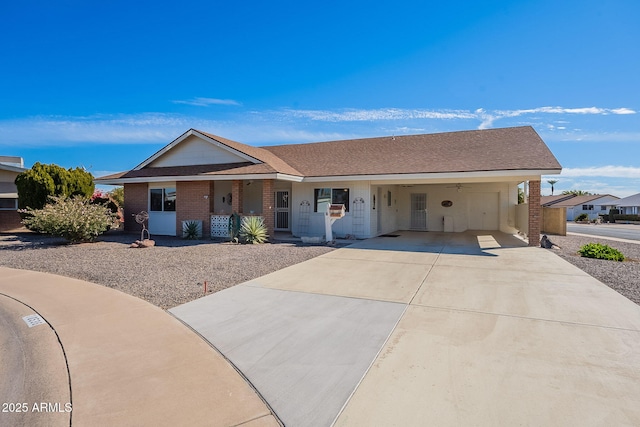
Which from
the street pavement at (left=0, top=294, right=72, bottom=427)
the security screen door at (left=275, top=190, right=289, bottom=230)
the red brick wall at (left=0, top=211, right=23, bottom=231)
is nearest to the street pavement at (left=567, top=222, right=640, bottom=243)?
the security screen door at (left=275, top=190, right=289, bottom=230)

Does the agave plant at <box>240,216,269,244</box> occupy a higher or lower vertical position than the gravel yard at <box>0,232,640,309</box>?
higher

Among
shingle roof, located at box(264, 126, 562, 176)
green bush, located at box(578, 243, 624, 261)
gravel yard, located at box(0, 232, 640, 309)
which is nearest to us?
gravel yard, located at box(0, 232, 640, 309)

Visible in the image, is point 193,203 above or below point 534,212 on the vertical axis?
above

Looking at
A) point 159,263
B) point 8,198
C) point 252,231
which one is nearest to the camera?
point 159,263

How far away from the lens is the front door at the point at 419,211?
67.9ft

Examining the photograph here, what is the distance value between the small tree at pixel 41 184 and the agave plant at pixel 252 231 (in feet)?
31.1

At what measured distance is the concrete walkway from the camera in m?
2.85

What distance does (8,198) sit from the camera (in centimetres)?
1853

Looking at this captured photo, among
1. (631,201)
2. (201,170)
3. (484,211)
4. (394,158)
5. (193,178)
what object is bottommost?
(484,211)

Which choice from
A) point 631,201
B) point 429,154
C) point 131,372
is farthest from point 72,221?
point 631,201

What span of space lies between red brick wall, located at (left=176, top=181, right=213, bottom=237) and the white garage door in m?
14.4

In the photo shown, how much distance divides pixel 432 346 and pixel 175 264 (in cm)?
731

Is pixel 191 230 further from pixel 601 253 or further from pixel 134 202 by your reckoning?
pixel 601 253

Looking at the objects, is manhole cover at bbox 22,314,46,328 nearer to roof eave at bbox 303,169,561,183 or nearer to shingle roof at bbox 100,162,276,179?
shingle roof at bbox 100,162,276,179
